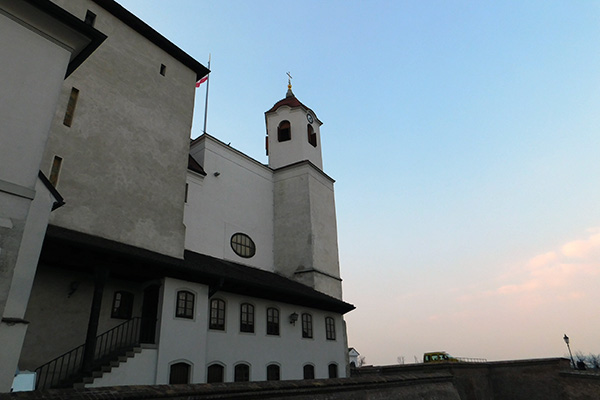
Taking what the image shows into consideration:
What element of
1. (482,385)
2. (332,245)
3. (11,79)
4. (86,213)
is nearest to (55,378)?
(86,213)

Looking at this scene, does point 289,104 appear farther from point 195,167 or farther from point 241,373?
point 241,373

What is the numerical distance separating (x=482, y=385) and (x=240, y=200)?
19.2 metres

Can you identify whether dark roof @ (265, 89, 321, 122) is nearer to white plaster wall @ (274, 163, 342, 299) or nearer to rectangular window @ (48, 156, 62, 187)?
white plaster wall @ (274, 163, 342, 299)

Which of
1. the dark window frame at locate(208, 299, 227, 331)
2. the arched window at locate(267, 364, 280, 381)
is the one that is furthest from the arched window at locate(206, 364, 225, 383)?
the arched window at locate(267, 364, 280, 381)

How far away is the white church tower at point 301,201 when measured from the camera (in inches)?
1047

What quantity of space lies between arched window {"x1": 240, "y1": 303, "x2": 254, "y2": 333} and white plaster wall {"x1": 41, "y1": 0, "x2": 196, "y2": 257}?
389 centimetres

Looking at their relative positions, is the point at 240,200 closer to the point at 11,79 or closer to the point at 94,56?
the point at 94,56

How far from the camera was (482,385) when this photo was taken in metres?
25.0

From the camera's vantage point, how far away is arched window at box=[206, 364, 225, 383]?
51.3ft

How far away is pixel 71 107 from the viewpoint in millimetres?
15828

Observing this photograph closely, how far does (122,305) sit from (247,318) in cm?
535

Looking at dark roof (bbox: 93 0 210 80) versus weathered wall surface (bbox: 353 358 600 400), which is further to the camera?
weathered wall surface (bbox: 353 358 600 400)

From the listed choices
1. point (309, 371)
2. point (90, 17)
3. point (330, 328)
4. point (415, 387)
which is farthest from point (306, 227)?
point (90, 17)

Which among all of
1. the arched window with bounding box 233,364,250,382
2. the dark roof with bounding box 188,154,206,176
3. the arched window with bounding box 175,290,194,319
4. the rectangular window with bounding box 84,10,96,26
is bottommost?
the arched window with bounding box 233,364,250,382
